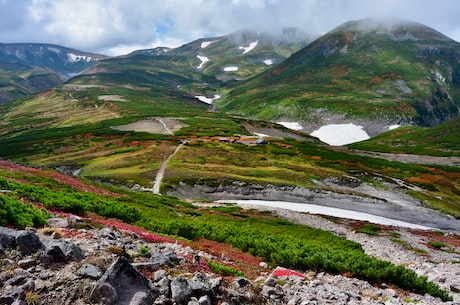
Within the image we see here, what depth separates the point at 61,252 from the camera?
34.1ft

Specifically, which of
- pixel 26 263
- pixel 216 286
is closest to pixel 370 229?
pixel 216 286

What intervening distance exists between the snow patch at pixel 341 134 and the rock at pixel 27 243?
17810 centimetres

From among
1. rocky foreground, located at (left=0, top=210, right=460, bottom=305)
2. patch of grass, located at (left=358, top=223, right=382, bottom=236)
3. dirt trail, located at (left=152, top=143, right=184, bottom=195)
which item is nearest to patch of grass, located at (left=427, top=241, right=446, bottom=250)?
patch of grass, located at (left=358, top=223, right=382, bottom=236)

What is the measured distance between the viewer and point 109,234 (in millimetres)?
15141

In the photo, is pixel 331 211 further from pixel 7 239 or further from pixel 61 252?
pixel 7 239

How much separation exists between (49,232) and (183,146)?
9406 centimetres

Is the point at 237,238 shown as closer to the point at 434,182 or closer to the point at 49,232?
the point at 49,232

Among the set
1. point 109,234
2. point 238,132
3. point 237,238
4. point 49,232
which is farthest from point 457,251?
point 238,132

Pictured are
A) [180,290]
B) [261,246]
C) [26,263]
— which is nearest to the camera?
[26,263]

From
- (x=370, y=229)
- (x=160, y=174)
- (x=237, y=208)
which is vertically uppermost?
(x=160, y=174)

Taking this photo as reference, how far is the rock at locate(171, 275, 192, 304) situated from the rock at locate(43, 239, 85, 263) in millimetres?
3408

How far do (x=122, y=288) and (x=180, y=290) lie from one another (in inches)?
69.9

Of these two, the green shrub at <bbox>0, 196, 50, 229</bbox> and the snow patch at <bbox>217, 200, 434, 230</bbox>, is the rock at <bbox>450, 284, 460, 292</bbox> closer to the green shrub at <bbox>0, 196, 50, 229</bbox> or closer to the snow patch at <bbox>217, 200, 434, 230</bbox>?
the green shrub at <bbox>0, 196, 50, 229</bbox>

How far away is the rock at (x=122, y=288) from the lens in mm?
9008
